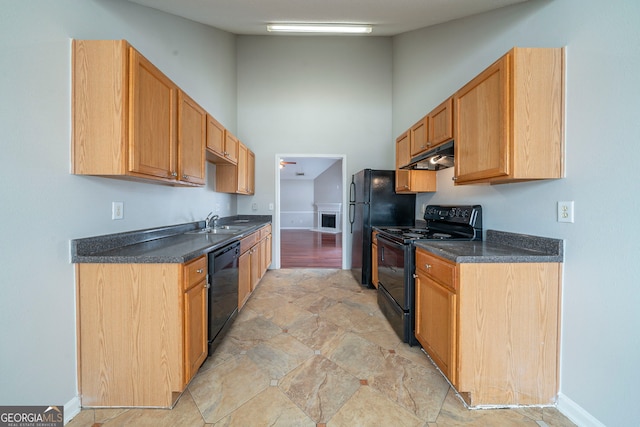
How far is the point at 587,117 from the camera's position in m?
1.30

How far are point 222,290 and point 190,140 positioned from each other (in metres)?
1.23

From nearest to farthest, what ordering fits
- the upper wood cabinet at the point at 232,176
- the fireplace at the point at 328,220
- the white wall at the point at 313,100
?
the upper wood cabinet at the point at 232,176 → the white wall at the point at 313,100 → the fireplace at the point at 328,220

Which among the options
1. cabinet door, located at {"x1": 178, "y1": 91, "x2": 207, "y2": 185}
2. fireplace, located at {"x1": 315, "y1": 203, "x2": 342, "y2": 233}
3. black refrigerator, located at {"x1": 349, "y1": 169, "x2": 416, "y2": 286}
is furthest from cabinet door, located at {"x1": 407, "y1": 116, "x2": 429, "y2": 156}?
fireplace, located at {"x1": 315, "y1": 203, "x2": 342, "y2": 233}

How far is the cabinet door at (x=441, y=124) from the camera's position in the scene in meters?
1.91

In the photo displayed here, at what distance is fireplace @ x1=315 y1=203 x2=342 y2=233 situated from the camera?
9.60 meters

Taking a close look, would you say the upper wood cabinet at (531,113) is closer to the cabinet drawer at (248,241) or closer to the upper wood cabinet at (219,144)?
the cabinet drawer at (248,241)

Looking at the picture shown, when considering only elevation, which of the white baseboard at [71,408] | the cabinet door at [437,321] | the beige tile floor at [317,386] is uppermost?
the cabinet door at [437,321]

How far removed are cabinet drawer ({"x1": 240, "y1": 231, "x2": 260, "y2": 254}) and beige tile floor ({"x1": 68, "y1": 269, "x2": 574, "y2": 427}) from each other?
70 centimetres

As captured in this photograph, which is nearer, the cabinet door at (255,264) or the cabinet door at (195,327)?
the cabinet door at (195,327)

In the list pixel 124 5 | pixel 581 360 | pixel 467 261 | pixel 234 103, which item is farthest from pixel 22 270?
pixel 234 103

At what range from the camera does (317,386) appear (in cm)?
156

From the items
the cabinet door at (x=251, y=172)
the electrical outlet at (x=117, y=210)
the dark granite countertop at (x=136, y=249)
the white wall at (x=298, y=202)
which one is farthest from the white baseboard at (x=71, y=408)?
the white wall at (x=298, y=202)

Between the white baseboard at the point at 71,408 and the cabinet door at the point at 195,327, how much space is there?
588mm

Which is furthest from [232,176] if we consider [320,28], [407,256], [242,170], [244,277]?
[407,256]
